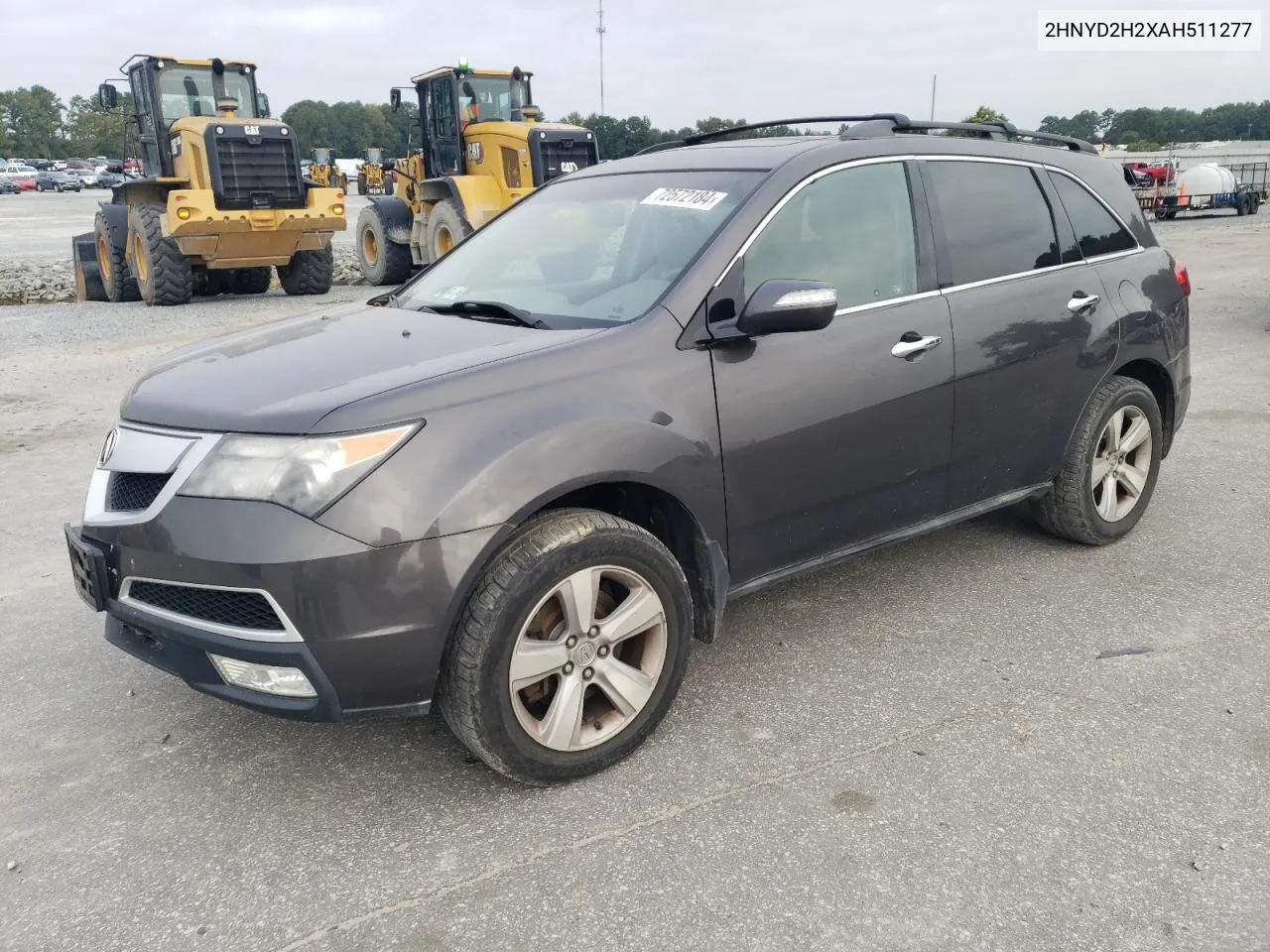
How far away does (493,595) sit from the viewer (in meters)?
2.71

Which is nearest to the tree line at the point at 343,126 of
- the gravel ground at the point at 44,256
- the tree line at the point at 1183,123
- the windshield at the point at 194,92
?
the tree line at the point at 1183,123

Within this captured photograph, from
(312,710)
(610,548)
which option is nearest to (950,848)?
(610,548)

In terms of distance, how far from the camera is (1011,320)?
397 cm

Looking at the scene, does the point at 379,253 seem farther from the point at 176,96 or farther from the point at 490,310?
the point at 490,310

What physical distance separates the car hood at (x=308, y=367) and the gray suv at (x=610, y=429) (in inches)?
0.6

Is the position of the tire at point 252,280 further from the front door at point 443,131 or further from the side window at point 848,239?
the side window at point 848,239

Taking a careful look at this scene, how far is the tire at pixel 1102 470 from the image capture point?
173 inches

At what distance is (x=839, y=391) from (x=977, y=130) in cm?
166

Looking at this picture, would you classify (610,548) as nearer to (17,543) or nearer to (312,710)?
(312,710)

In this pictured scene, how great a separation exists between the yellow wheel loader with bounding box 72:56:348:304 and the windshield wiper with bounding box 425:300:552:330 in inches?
438

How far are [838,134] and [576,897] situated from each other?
281 centimetres

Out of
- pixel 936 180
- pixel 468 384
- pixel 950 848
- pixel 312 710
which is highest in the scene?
pixel 936 180

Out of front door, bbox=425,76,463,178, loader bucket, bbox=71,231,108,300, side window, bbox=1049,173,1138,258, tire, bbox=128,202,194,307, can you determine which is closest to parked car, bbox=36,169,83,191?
loader bucket, bbox=71,231,108,300

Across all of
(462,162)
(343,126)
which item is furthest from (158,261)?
(343,126)
